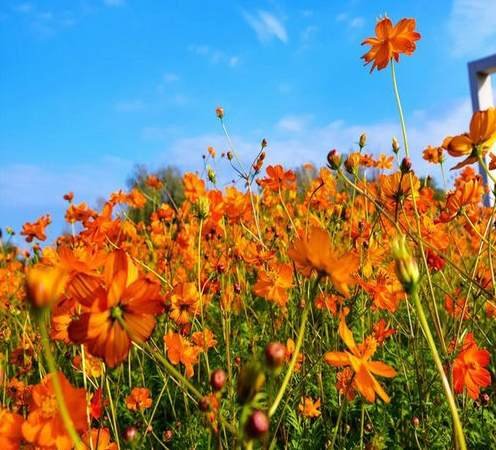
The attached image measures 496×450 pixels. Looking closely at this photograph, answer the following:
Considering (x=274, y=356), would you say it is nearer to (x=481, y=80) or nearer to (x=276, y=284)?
(x=276, y=284)

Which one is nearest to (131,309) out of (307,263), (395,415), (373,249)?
→ (307,263)

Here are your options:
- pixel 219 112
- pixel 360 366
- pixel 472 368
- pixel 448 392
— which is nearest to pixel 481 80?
pixel 219 112

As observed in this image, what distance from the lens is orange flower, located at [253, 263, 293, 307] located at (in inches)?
50.8

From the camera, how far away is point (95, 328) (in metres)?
0.50

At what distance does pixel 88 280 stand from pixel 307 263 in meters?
0.23

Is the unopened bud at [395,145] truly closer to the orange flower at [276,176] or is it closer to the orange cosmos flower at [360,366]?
the orange flower at [276,176]

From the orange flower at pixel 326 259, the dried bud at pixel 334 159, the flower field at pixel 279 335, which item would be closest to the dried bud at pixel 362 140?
the flower field at pixel 279 335

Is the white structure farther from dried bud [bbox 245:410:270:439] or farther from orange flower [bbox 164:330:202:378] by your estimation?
dried bud [bbox 245:410:270:439]

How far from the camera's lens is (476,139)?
833 mm

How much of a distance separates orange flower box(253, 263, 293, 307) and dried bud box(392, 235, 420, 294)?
2.49 ft

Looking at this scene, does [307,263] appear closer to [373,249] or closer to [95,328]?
[95,328]

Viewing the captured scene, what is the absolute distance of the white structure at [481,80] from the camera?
832cm

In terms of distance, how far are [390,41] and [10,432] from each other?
3.56ft

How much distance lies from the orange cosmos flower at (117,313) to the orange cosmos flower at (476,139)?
1.86 feet
